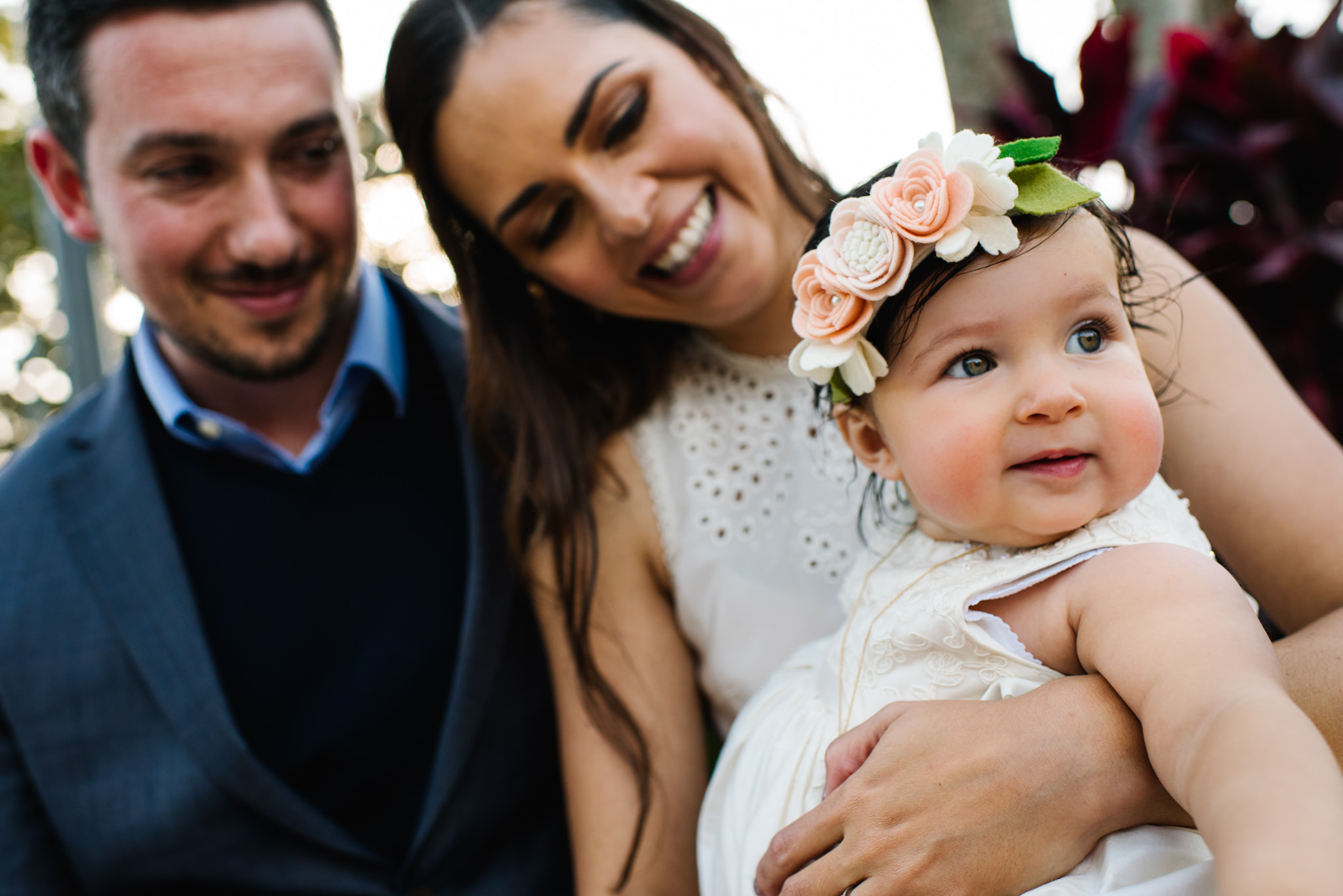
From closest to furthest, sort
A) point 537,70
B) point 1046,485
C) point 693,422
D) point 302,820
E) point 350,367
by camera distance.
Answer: point 1046,485
point 537,70
point 302,820
point 693,422
point 350,367

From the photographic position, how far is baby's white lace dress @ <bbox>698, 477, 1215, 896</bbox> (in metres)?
1.10

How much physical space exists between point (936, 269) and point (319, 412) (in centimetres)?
162

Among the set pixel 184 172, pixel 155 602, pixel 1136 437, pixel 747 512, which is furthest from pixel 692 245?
pixel 155 602

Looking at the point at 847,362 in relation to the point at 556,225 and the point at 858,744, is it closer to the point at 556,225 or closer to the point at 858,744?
the point at 858,744

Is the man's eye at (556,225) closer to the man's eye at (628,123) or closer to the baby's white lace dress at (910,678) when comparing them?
the man's eye at (628,123)

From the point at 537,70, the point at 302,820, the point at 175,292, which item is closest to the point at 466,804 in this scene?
A: the point at 302,820

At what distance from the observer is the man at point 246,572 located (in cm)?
192

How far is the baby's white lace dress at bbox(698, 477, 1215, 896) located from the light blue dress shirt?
1.15 meters

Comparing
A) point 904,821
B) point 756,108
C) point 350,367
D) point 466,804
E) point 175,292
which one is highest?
point 756,108

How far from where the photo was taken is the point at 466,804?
77.0 inches

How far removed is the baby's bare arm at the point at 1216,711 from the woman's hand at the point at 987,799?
84mm

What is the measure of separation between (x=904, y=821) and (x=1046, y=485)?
44 centimetres

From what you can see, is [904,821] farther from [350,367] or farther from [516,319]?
[350,367]

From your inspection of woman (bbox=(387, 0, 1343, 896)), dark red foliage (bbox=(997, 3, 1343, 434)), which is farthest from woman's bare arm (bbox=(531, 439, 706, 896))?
dark red foliage (bbox=(997, 3, 1343, 434))
